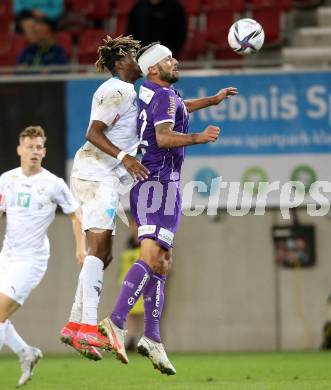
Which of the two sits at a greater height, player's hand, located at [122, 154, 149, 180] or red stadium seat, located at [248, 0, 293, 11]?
red stadium seat, located at [248, 0, 293, 11]

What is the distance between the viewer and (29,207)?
11141 millimetres

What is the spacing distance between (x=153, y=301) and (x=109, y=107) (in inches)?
62.8

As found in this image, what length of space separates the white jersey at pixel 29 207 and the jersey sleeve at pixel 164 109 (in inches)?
91.3

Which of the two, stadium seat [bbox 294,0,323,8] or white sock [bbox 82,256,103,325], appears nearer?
white sock [bbox 82,256,103,325]

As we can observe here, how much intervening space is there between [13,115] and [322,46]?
445cm

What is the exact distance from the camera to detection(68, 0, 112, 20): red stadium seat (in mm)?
17406

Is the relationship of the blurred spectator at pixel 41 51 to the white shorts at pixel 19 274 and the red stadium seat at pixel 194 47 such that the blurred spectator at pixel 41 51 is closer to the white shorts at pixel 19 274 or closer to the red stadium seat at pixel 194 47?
the red stadium seat at pixel 194 47

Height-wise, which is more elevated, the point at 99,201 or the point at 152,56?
the point at 152,56

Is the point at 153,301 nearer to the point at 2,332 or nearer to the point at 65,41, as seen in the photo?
the point at 2,332

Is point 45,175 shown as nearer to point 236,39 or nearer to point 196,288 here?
point 236,39

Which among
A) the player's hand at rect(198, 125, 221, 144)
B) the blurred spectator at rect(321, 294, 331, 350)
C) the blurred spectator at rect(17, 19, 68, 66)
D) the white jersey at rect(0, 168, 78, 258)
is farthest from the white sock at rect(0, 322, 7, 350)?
the blurred spectator at rect(321, 294, 331, 350)

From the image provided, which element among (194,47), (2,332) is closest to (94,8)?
(194,47)

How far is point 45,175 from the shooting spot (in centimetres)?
1133

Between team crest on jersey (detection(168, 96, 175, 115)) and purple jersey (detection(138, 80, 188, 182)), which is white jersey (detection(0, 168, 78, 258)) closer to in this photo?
purple jersey (detection(138, 80, 188, 182))
